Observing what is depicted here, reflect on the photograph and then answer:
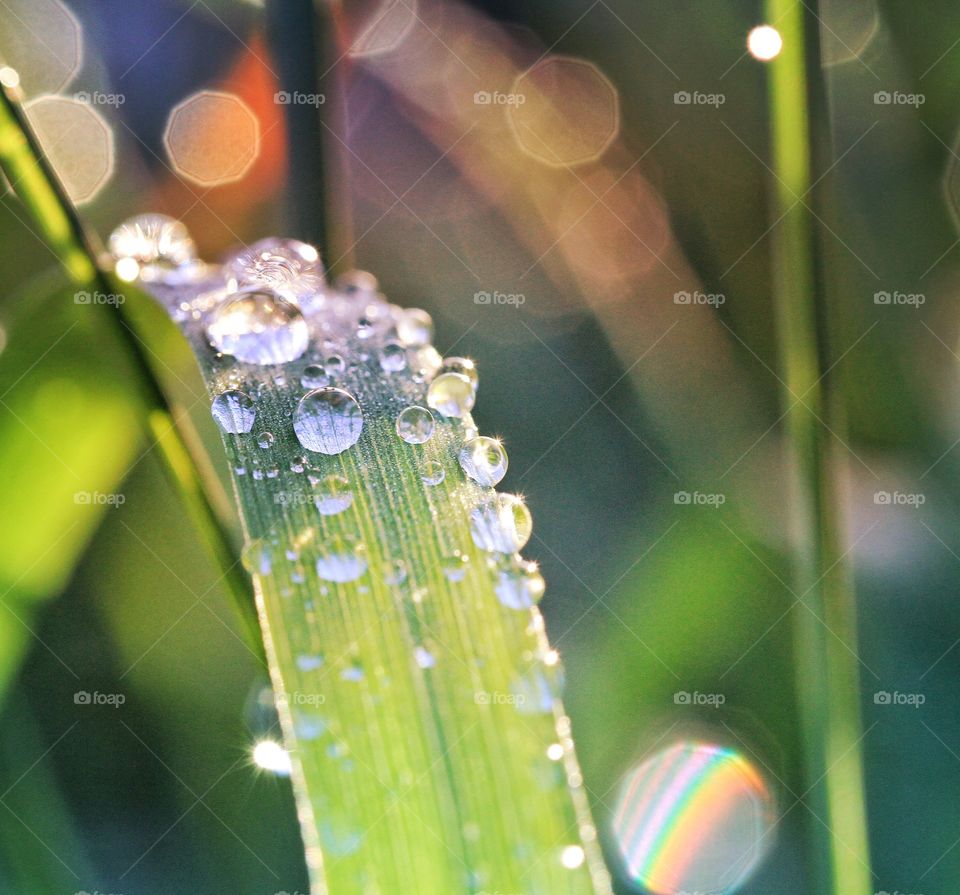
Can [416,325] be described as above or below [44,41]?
below

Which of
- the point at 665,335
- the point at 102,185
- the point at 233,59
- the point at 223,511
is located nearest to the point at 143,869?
the point at 223,511

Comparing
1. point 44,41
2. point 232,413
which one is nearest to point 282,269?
point 232,413

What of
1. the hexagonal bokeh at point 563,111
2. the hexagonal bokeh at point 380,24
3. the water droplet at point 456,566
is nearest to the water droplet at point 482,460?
the water droplet at point 456,566

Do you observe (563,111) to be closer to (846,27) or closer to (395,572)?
→ (846,27)

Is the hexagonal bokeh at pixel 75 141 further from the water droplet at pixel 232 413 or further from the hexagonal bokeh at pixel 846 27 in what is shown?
the hexagonal bokeh at pixel 846 27

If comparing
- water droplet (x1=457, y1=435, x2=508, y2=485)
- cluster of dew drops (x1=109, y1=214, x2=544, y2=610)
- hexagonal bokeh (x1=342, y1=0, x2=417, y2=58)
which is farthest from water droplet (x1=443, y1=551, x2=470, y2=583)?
hexagonal bokeh (x1=342, y1=0, x2=417, y2=58)

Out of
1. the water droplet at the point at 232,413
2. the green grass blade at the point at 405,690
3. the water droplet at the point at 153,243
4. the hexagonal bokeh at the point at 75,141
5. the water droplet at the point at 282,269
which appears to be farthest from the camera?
the hexagonal bokeh at the point at 75,141

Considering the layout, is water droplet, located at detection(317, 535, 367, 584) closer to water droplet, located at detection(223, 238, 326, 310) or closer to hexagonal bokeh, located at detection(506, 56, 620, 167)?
water droplet, located at detection(223, 238, 326, 310)
